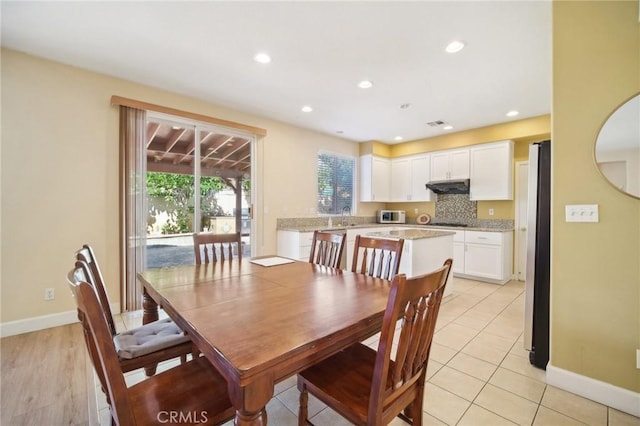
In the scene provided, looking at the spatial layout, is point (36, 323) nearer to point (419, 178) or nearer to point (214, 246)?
point (214, 246)

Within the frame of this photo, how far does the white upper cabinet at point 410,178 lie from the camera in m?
5.53

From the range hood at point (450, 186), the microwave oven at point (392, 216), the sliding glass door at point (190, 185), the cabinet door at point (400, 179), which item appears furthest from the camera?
the microwave oven at point (392, 216)

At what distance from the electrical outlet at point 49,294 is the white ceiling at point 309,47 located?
231 cm

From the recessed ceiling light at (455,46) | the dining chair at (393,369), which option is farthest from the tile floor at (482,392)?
the recessed ceiling light at (455,46)

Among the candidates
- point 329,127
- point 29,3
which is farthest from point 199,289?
point 329,127

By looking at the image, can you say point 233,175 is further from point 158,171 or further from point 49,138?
point 49,138

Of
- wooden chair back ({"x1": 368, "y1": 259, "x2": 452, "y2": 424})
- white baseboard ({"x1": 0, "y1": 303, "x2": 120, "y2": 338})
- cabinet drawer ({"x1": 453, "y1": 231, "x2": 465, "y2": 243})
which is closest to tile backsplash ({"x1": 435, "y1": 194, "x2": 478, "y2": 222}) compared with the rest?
cabinet drawer ({"x1": 453, "y1": 231, "x2": 465, "y2": 243})

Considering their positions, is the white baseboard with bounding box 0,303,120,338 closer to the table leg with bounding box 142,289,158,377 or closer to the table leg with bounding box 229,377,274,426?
the table leg with bounding box 142,289,158,377

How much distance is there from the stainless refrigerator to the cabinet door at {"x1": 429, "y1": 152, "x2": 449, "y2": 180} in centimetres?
304

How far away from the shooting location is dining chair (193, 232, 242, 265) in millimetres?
2338

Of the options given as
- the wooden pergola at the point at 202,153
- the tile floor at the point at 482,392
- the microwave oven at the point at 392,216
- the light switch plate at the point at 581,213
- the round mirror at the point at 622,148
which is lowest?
the tile floor at the point at 482,392

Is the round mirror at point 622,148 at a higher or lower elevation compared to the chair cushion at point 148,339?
higher

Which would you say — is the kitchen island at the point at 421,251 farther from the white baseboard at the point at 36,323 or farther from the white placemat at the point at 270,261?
the white baseboard at the point at 36,323

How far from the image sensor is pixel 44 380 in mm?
1879
